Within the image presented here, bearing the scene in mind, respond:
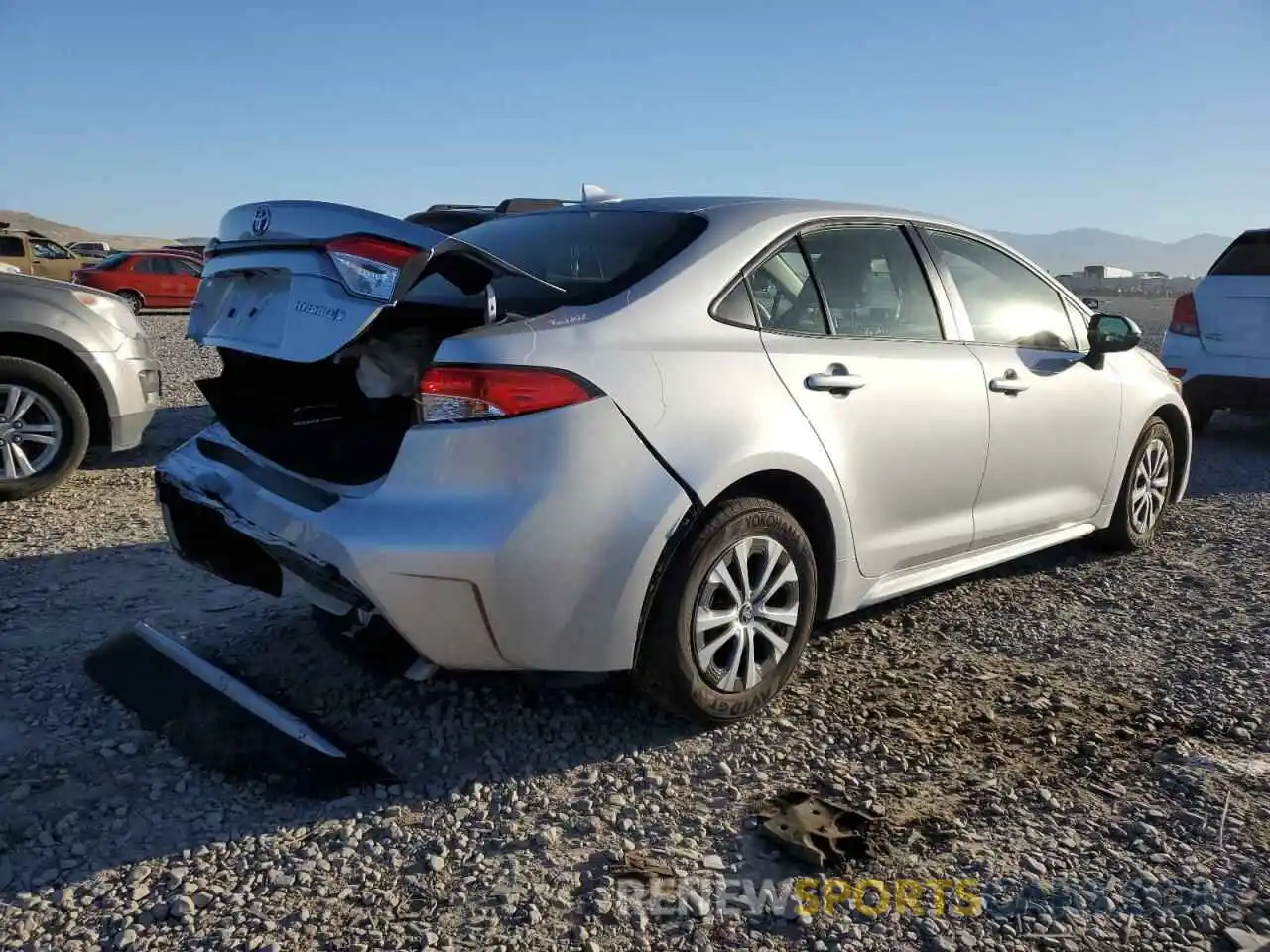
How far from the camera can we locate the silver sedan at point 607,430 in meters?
2.67

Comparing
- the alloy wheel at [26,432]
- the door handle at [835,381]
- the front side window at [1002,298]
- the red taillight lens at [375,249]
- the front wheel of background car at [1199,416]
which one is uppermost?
the red taillight lens at [375,249]

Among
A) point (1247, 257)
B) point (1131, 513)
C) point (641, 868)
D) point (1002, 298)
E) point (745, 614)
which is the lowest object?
point (641, 868)

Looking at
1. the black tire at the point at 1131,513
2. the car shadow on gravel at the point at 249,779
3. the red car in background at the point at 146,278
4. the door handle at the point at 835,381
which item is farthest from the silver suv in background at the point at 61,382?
the red car in background at the point at 146,278

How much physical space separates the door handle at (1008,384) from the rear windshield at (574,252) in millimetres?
1431

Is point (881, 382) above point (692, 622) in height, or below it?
above

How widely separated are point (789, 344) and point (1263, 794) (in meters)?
1.87

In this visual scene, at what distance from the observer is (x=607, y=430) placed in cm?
275

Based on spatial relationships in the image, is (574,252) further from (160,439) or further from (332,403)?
(160,439)

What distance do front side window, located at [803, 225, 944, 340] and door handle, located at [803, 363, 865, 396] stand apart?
19 centimetres

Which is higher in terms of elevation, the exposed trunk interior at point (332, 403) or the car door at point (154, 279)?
the car door at point (154, 279)

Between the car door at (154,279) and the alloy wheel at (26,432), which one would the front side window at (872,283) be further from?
the car door at (154,279)

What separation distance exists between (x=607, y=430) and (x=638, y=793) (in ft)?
3.30

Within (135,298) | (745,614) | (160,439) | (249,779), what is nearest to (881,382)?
(745,614)

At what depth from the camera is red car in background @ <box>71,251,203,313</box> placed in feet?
74.5
